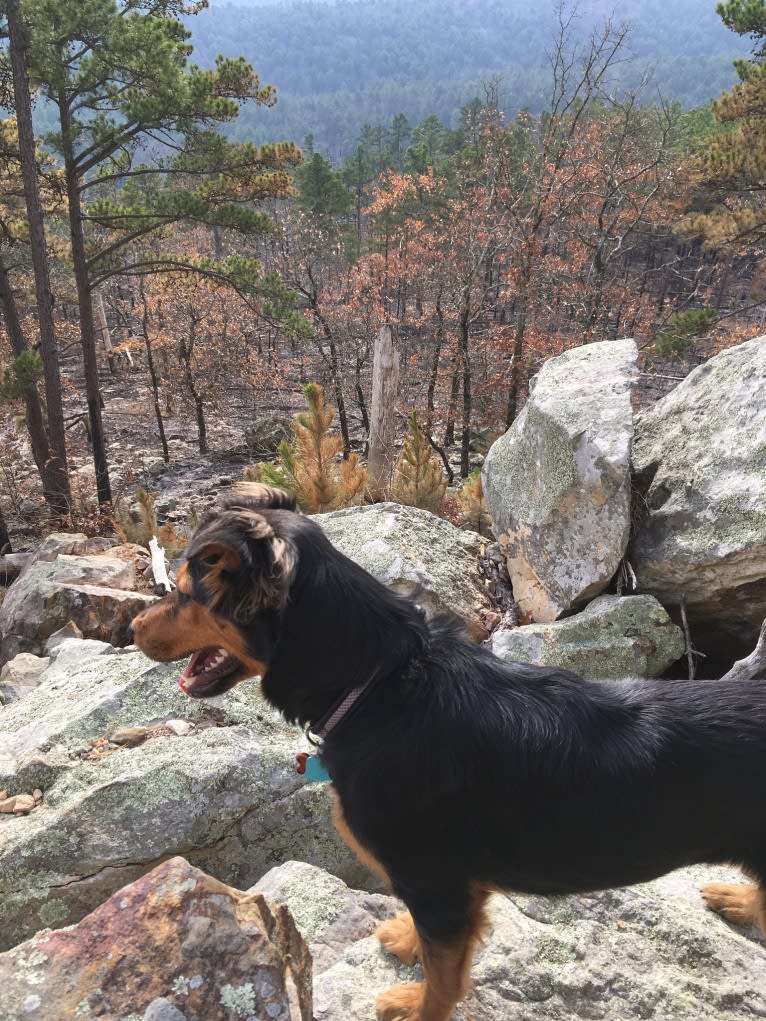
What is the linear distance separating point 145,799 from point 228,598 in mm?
1614

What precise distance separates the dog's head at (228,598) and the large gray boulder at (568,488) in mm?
2958

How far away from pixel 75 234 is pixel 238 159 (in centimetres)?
379

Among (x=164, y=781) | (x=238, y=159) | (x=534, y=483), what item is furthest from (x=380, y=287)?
(x=164, y=781)

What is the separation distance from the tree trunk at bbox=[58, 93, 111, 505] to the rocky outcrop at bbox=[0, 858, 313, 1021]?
44.9 feet

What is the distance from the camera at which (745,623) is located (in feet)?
15.1

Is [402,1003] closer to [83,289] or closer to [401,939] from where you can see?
[401,939]

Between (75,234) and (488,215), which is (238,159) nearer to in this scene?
(75,234)

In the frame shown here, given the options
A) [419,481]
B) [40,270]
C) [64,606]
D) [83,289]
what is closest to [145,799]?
[64,606]

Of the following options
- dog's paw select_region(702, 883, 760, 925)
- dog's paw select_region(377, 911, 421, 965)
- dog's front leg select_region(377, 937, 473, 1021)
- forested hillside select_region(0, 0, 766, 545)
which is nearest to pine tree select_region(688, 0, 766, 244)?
forested hillside select_region(0, 0, 766, 545)

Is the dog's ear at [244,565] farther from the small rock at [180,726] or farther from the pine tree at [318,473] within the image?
the pine tree at [318,473]

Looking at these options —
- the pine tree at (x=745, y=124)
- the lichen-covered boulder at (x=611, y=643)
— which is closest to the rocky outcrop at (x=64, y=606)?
the lichen-covered boulder at (x=611, y=643)

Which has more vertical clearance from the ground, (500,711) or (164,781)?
(500,711)

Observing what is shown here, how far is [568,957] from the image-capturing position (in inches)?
98.9

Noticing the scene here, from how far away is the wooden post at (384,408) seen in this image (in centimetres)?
1241
